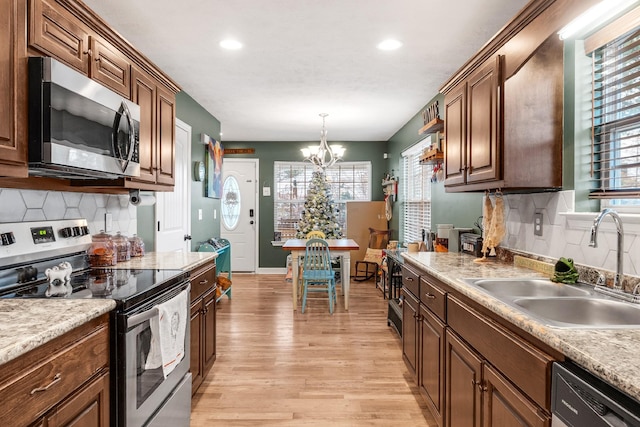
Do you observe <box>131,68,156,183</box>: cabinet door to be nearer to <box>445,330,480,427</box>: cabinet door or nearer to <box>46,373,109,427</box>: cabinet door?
<box>46,373,109,427</box>: cabinet door

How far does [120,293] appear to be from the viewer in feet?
5.56

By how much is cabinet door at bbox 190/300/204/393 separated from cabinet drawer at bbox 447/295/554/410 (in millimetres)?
1583

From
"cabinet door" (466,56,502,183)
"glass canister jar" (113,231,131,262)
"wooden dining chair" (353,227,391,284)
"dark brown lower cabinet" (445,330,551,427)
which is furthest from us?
"wooden dining chair" (353,227,391,284)

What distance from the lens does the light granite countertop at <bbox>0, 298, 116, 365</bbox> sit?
106 cm

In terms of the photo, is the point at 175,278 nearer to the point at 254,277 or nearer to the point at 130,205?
the point at 130,205

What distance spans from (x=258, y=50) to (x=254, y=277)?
4.68 metres

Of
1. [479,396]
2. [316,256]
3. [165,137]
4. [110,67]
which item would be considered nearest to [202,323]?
[165,137]

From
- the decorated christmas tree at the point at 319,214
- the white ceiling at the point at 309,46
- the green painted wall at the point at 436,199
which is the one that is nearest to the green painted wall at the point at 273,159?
the green painted wall at the point at 436,199

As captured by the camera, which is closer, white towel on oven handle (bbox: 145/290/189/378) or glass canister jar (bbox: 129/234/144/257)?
white towel on oven handle (bbox: 145/290/189/378)

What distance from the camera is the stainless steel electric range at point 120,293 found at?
158cm

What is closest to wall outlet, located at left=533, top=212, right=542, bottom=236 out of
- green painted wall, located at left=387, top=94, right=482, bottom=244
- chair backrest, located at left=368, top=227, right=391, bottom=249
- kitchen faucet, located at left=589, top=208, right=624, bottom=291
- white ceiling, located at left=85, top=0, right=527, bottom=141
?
kitchen faucet, located at left=589, top=208, right=624, bottom=291

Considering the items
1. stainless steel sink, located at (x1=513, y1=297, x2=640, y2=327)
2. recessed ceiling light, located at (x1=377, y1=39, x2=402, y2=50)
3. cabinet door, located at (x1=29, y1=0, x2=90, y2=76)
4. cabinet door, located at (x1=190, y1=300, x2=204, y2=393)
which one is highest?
recessed ceiling light, located at (x1=377, y1=39, x2=402, y2=50)

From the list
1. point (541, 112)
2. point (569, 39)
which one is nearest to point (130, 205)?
point (541, 112)

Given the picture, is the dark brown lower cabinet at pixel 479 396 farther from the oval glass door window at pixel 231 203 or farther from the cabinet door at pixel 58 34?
the oval glass door window at pixel 231 203
